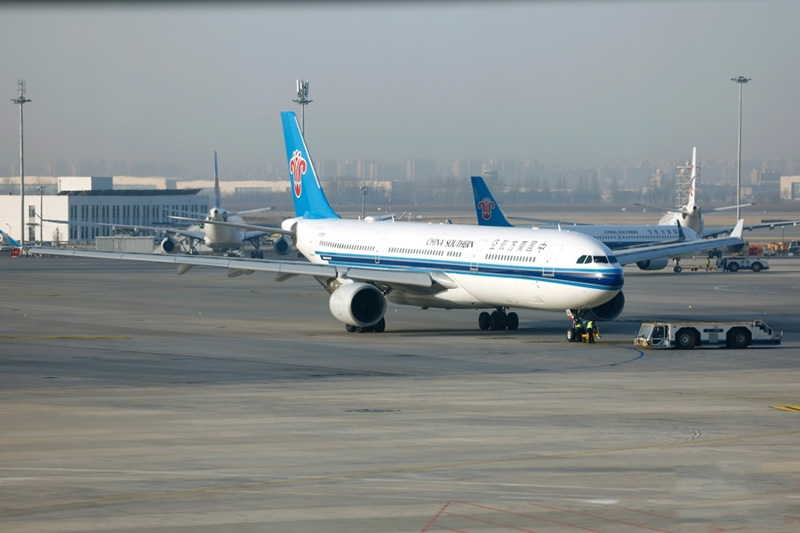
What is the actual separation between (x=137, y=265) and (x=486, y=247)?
68.9 metres

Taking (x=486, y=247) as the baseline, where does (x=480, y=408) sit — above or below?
below

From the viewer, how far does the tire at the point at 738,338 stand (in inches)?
1652

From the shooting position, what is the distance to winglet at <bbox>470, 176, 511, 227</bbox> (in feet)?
275

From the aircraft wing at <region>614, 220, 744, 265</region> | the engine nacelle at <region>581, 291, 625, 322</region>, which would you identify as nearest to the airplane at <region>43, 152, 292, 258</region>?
the aircraft wing at <region>614, 220, 744, 265</region>

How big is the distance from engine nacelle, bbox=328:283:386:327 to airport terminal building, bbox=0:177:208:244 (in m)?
107

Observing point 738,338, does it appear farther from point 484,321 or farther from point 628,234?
point 628,234

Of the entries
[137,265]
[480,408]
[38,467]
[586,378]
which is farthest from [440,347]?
[137,265]

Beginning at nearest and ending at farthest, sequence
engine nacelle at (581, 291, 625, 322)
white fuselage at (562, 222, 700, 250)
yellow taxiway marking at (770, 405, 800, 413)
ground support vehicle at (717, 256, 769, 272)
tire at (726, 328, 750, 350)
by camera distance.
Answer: yellow taxiway marking at (770, 405, 800, 413) → tire at (726, 328, 750, 350) → engine nacelle at (581, 291, 625, 322) → white fuselage at (562, 222, 700, 250) → ground support vehicle at (717, 256, 769, 272)

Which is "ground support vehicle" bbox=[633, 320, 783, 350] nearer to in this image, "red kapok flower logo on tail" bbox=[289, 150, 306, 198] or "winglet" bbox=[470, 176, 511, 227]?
"red kapok flower logo on tail" bbox=[289, 150, 306, 198]

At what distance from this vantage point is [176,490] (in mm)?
18328

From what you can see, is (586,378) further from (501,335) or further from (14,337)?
(14,337)

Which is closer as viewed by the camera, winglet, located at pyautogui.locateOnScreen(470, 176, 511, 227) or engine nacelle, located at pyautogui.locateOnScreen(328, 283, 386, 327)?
engine nacelle, located at pyautogui.locateOnScreen(328, 283, 386, 327)

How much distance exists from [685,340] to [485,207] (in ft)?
143

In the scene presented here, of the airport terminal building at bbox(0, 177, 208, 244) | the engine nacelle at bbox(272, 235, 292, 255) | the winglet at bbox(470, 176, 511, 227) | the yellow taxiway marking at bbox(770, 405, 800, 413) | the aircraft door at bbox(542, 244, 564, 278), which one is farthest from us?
the airport terminal building at bbox(0, 177, 208, 244)
